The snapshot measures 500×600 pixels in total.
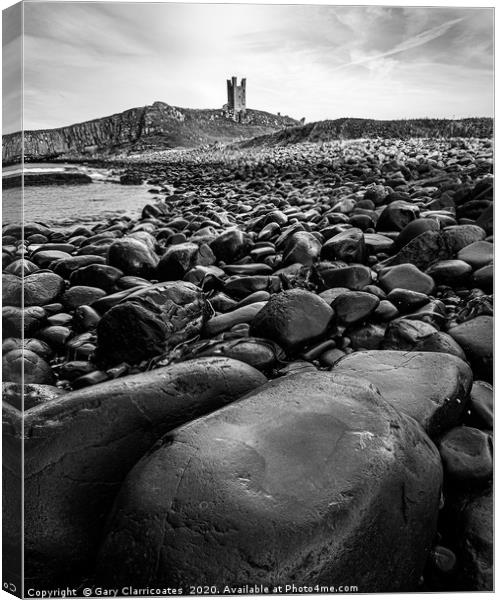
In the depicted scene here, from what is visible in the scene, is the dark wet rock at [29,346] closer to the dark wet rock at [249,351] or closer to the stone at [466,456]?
the dark wet rock at [249,351]

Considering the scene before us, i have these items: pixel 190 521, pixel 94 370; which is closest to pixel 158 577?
pixel 190 521

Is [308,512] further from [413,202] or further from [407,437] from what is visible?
[413,202]

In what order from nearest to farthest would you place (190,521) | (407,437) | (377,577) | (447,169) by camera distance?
1. (190,521)
2. (377,577)
3. (407,437)
4. (447,169)

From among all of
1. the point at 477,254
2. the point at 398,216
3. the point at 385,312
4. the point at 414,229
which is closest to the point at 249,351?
the point at 385,312

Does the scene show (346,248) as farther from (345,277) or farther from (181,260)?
(181,260)

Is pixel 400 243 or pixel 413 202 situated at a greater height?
pixel 413 202

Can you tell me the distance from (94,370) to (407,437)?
159cm

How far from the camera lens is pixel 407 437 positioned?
186cm

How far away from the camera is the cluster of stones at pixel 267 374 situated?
1.64 metres

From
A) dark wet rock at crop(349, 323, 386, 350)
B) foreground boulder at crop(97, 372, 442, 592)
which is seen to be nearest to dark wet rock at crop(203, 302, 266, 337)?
dark wet rock at crop(349, 323, 386, 350)

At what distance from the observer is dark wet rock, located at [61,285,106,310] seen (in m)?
2.86

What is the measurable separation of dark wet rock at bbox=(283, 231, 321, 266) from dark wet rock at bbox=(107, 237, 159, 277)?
2.90 ft

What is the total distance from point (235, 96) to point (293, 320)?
1265 mm

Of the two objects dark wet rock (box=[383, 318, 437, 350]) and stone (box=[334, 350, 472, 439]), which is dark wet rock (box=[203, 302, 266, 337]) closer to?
stone (box=[334, 350, 472, 439])
